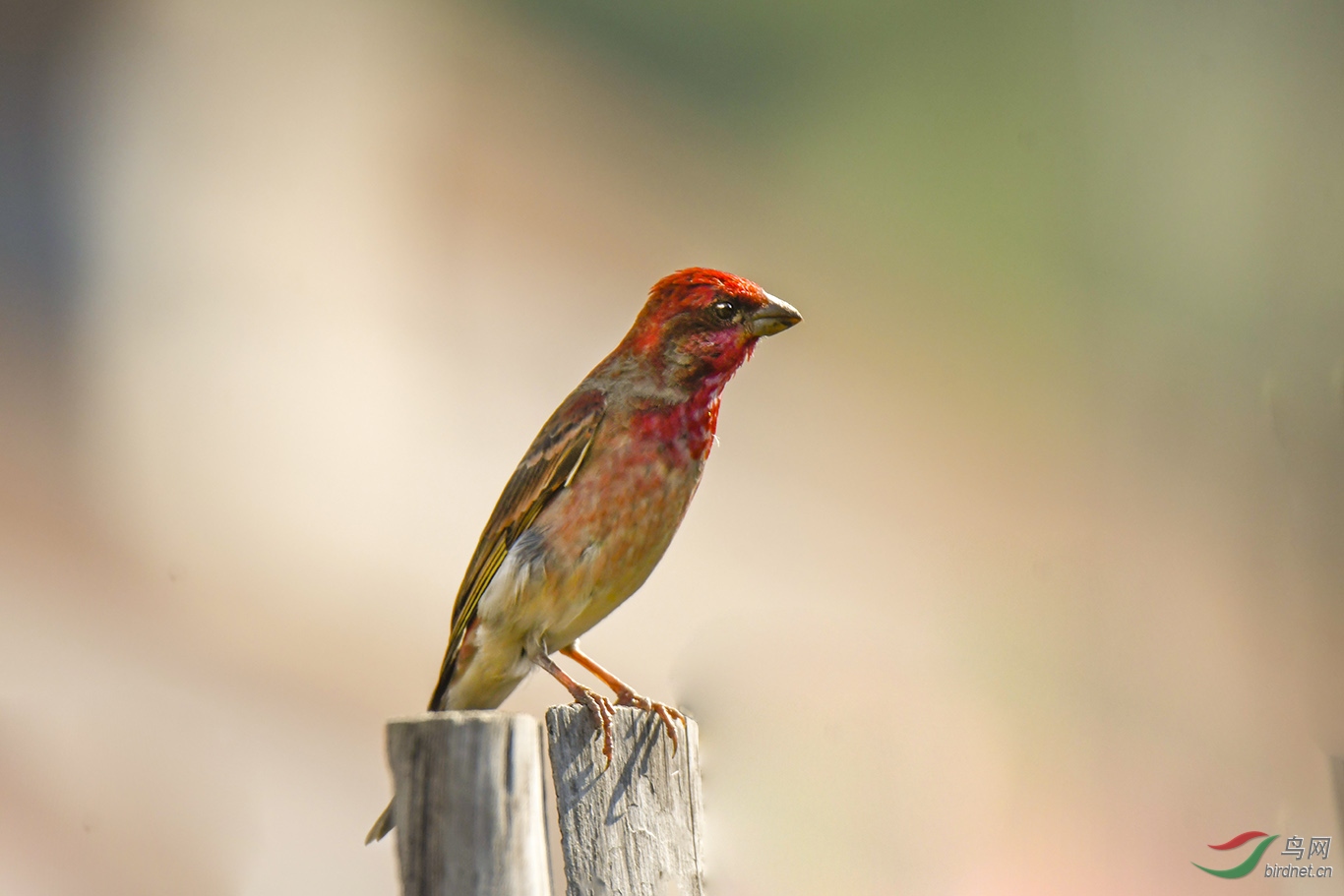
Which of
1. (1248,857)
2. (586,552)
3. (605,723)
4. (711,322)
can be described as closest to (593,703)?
(605,723)

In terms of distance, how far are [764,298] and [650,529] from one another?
0.79m

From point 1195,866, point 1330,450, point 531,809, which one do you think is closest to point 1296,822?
point 1195,866

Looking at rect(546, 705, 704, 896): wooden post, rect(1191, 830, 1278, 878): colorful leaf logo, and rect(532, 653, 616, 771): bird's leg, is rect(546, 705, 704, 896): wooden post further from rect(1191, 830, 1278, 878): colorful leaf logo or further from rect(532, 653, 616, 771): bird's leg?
rect(1191, 830, 1278, 878): colorful leaf logo

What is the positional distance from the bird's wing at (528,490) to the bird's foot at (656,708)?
0.58 m

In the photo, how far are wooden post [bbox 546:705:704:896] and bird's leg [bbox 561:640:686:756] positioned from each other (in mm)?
24

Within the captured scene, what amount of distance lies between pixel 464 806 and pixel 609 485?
55.3 inches

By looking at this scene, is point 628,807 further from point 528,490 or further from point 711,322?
point 711,322

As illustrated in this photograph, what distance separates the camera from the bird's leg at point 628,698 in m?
2.30

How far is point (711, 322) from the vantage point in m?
2.98

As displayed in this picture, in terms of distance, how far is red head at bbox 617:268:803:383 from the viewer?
117 inches

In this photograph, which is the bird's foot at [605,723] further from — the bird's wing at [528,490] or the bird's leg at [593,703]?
the bird's wing at [528,490]

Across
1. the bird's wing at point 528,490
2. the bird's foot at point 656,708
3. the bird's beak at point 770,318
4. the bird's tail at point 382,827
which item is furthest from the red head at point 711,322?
the bird's tail at point 382,827

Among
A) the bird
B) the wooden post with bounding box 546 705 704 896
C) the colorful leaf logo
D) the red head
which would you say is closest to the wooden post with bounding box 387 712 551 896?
the wooden post with bounding box 546 705 704 896

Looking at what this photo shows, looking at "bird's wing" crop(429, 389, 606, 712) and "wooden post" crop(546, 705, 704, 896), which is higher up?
"bird's wing" crop(429, 389, 606, 712)
